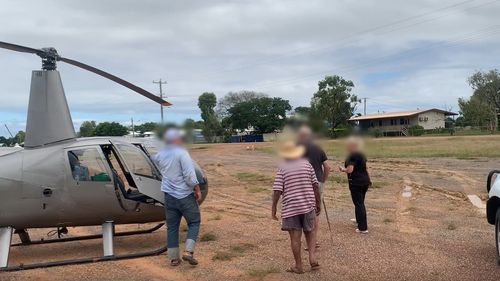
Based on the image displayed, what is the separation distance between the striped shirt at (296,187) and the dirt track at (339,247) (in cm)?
93

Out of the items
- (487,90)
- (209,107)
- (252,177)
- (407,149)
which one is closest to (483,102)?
(487,90)

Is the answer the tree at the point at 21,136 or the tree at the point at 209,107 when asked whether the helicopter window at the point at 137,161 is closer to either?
the tree at the point at 21,136

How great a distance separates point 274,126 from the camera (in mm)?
6672

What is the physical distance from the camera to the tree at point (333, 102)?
21.3ft

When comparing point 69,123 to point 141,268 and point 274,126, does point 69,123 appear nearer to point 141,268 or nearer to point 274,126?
point 141,268

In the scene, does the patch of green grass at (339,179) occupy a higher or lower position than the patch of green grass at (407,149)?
lower

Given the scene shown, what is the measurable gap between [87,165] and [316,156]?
3.67m

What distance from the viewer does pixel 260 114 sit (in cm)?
900

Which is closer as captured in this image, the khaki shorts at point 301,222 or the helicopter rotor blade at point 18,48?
the khaki shorts at point 301,222

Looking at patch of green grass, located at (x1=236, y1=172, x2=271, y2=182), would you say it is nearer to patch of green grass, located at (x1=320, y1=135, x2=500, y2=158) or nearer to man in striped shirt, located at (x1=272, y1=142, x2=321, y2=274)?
patch of green grass, located at (x1=320, y1=135, x2=500, y2=158)

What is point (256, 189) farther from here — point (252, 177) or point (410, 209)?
point (410, 209)

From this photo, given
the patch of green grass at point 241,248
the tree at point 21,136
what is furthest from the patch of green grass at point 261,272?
the tree at point 21,136

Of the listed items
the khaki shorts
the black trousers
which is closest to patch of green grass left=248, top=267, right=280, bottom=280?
the khaki shorts

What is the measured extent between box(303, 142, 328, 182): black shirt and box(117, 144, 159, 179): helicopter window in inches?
104
